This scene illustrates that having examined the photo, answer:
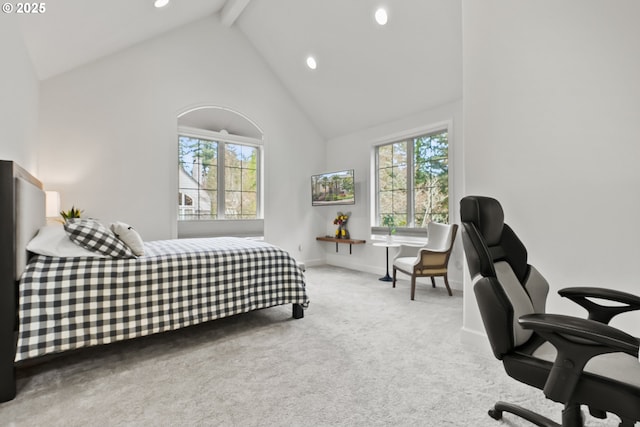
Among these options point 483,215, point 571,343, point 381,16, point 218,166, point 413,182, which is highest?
point 381,16

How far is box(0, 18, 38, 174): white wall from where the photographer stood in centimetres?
230

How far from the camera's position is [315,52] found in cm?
470

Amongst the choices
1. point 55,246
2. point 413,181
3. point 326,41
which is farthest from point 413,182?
point 55,246

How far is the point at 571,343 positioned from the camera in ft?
3.35

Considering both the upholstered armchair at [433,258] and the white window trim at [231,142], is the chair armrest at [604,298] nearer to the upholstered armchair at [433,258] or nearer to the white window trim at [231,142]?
the upholstered armchair at [433,258]

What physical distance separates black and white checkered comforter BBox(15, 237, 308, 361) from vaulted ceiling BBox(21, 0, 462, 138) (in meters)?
2.18

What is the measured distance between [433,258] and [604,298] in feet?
8.03

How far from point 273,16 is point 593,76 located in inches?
163

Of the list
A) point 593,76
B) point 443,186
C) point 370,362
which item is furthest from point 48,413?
point 443,186

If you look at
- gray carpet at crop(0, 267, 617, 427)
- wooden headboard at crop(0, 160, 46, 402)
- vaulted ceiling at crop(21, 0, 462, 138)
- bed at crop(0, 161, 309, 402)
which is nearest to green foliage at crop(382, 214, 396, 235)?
vaulted ceiling at crop(21, 0, 462, 138)

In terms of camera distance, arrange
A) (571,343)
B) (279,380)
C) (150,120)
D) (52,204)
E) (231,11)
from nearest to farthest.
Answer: (571,343) → (279,380) → (52,204) → (150,120) → (231,11)

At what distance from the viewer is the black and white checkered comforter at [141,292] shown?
1.86 metres

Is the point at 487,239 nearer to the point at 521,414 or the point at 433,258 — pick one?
the point at 521,414

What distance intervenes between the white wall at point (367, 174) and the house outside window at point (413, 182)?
0.15 m
